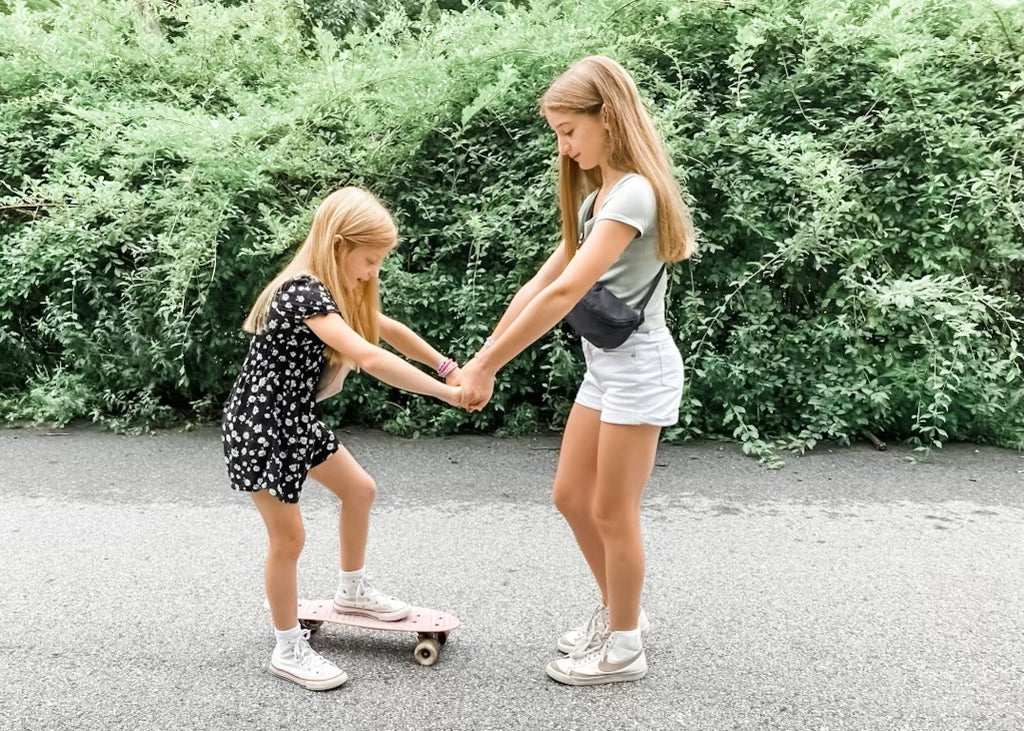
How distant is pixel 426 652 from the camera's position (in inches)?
105

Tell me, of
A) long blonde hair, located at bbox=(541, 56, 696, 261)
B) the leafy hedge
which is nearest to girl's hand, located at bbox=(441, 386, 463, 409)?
long blonde hair, located at bbox=(541, 56, 696, 261)

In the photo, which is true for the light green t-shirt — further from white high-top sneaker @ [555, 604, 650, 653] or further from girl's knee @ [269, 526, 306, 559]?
girl's knee @ [269, 526, 306, 559]

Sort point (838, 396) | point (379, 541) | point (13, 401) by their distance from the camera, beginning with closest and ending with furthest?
point (379, 541) → point (838, 396) → point (13, 401)

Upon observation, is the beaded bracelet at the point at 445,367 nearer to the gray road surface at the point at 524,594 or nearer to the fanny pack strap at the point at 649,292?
the fanny pack strap at the point at 649,292

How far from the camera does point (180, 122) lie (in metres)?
5.39

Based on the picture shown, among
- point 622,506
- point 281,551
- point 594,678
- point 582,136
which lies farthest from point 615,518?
point 582,136

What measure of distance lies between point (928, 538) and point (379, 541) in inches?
101

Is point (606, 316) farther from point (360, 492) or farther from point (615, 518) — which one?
point (360, 492)

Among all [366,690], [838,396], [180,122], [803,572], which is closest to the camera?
[366,690]

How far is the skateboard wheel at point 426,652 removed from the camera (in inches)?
104

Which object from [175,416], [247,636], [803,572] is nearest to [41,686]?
[247,636]

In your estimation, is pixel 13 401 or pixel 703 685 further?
pixel 13 401

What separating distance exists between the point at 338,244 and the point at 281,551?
99cm

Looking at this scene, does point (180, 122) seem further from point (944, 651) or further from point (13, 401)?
point (944, 651)
